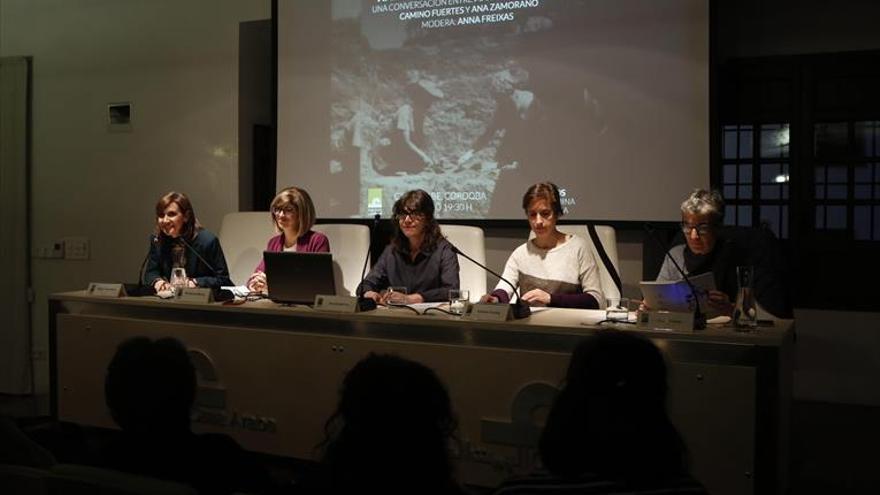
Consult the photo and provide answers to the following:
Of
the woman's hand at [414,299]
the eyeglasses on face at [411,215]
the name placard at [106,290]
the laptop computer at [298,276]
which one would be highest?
the eyeglasses on face at [411,215]

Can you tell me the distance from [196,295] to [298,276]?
1.37ft

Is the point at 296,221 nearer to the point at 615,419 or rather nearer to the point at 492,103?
the point at 492,103

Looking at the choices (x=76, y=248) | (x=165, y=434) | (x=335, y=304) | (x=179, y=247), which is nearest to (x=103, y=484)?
(x=165, y=434)

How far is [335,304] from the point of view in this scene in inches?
103

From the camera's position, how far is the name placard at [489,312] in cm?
240

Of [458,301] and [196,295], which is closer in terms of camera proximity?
[458,301]

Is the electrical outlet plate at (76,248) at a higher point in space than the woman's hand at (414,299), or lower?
higher

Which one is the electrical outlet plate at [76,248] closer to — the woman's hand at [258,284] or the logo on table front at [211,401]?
the woman's hand at [258,284]

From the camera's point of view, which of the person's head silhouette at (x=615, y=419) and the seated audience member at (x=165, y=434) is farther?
the seated audience member at (x=165, y=434)

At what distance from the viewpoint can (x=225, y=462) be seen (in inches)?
55.4

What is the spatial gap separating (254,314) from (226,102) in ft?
7.00

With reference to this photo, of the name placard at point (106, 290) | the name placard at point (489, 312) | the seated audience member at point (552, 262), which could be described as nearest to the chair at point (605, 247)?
the seated audience member at point (552, 262)

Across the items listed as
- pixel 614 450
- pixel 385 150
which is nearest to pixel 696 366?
pixel 614 450

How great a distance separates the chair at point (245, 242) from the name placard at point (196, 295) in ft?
2.85
